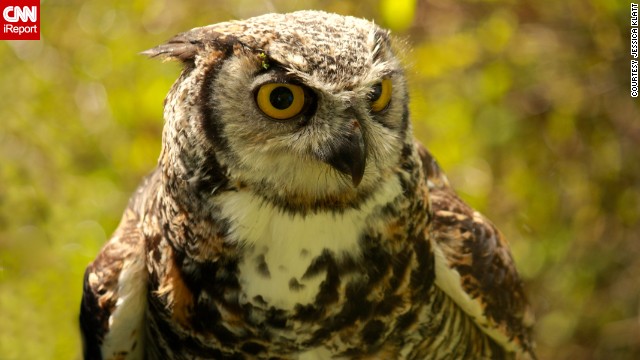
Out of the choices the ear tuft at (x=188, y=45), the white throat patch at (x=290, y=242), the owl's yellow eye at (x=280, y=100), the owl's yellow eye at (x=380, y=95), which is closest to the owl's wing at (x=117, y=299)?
the white throat patch at (x=290, y=242)

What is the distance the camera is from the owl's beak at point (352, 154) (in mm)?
1918

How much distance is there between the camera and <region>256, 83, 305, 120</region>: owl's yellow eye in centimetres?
190

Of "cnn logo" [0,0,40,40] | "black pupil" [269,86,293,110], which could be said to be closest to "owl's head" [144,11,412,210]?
"black pupil" [269,86,293,110]

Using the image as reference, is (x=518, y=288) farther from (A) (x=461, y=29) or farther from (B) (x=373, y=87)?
(A) (x=461, y=29)

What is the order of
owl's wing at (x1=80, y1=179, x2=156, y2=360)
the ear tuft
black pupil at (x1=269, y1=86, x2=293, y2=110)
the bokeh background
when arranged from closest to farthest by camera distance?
black pupil at (x1=269, y1=86, x2=293, y2=110) < the ear tuft < owl's wing at (x1=80, y1=179, x2=156, y2=360) < the bokeh background

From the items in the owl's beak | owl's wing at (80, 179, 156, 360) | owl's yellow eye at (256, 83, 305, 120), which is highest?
owl's yellow eye at (256, 83, 305, 120)

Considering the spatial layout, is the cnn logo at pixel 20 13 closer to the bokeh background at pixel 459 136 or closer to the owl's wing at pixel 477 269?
the bokeh background at pixel 459 136

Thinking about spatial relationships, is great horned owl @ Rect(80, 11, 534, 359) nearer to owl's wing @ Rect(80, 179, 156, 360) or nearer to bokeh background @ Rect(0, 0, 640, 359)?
owl's wing @ Rect(80, 179, 156, 360)

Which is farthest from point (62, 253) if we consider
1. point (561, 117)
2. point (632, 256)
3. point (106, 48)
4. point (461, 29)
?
point (632, 256)

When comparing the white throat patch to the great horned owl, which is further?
the white throat patch

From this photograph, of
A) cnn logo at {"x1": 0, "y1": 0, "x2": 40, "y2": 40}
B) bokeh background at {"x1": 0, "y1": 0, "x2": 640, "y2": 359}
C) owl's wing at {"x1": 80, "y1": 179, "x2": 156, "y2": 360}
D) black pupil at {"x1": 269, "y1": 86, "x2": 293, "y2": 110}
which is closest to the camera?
black pupil at {"x1": 269, "y1": 86, "x2": 293, "y2": 110}

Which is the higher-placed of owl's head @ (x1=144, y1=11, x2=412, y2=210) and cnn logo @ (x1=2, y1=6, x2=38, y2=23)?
cnn logo @ (x1=2, y1=6, x2=38, y2=23)

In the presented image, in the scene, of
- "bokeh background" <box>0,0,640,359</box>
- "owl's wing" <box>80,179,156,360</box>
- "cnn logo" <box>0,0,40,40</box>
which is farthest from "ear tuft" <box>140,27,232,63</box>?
"cnn logo" <box>0,0,40,40</box>

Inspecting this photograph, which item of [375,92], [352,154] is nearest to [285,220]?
[352,154]
